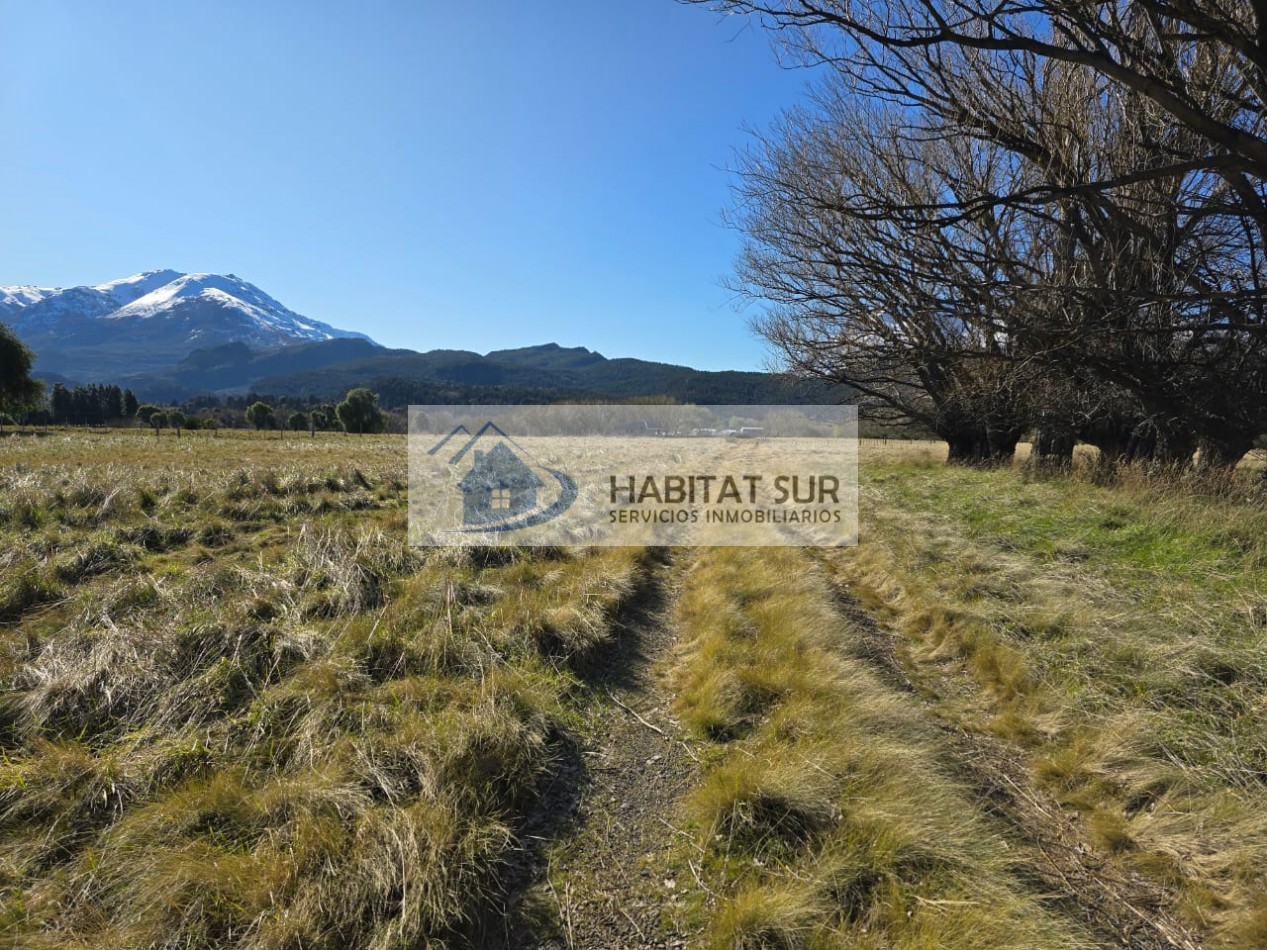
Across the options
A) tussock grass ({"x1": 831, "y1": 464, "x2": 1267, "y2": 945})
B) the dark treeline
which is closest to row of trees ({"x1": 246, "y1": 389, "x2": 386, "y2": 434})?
the dark treeline

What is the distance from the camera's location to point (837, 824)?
9.18 ft

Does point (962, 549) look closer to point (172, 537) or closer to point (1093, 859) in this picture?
point (1093, 859)

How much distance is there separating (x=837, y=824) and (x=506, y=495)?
29.8ft

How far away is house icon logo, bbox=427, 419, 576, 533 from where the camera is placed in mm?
9156

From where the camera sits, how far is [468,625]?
5.06m

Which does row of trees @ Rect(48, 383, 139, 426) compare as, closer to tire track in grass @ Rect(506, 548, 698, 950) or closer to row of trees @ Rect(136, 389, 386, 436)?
row of trees @ Rect(136, 389, 386, 436)

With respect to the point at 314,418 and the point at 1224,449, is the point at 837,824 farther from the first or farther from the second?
the point at 314,418

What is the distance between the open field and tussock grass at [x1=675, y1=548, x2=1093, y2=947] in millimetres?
18

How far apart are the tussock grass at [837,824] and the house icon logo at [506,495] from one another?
17.7 ft

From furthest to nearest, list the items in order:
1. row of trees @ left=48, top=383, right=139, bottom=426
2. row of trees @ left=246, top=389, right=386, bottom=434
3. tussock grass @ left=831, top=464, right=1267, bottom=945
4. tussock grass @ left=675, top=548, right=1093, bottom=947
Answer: row of trees @ left=48, top=383, right=139, bottom=426 → row of trees @ left=246, top=389, right=386, bottom=434 → tussock grass @ left=831, top=464, right=1267, bottom=945 → tussock grass @ left=675, top=548, right=1093, bottom=947

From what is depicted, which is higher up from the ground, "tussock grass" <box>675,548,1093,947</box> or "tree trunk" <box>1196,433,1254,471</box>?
"tree trunk" <box>1196,433,1254,471</box>

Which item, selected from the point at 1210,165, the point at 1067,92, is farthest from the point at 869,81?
the point at 1210,165

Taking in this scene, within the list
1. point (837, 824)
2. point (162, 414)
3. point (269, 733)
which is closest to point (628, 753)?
point (837, 824)
